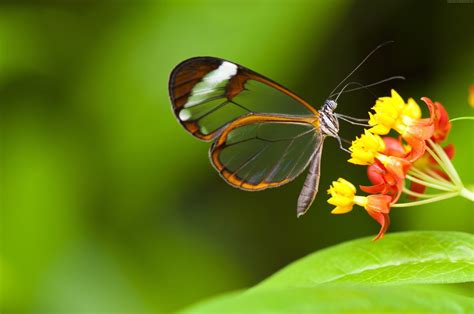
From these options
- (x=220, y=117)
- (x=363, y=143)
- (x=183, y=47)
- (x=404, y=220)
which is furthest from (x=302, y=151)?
(x=183, y=47)

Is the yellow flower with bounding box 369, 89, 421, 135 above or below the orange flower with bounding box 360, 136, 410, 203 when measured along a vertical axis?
above

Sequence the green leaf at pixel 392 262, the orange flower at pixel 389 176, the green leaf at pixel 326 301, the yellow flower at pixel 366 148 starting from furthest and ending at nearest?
the yellow flower at pixel 366 148
the orange flower at pixel 389 176
the green leaf at pixel 392 262
the green leaf at pixel 326 301

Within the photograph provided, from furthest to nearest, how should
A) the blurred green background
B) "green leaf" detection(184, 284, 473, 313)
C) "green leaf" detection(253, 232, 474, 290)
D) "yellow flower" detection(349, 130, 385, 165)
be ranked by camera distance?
the blurred green background
"yellow flower" detection(349, 130, 385, 165)
"green leaf" detection(253, 232, 474, 290)
"green leaf" detection(184, 284, 473, 313)

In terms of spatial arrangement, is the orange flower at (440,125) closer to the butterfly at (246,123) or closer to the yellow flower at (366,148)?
the yellow flower at (366,148)

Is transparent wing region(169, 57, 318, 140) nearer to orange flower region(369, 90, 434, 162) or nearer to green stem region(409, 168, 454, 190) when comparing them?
orange flower region(369, 90, 434, 162)

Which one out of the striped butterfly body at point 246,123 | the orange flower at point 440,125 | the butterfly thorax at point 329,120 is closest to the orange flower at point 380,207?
the orange flower at point 440,125

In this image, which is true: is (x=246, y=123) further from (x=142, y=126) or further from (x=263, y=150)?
(x=142, y=126)

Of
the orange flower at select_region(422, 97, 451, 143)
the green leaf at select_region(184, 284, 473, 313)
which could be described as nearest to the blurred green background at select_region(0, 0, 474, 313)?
the orange flower at select_region(422, 97, 451, 143)
